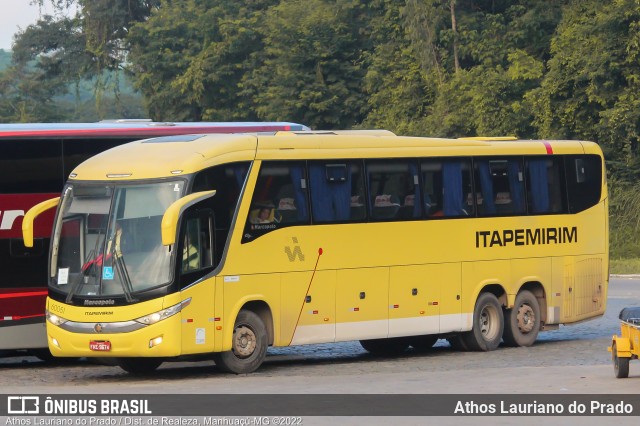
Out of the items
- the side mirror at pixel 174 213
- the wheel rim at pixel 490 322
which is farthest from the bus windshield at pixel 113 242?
the wheel rim at pixel 490 322

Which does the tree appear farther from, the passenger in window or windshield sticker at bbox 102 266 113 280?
windshield sticker at bbox 102 266 113 280

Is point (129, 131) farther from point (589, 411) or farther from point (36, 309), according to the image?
point (589, 411)

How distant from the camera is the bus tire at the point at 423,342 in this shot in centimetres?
2348

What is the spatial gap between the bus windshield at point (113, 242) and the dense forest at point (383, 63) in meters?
28.6

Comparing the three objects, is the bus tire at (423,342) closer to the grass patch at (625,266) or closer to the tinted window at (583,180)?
the tinted window at (583,180)

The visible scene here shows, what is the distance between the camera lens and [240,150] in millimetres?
19859

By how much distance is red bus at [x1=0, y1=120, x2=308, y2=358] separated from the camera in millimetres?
21266

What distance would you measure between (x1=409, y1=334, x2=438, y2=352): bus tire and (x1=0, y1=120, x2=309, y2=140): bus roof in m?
4.14

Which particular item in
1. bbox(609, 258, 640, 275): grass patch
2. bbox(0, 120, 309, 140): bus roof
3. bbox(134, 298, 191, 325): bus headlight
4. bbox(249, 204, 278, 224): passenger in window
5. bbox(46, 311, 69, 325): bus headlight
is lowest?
bbox(609, 258, 640, 275): grass patch

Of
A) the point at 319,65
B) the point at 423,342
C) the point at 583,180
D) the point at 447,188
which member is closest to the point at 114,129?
the point at 447,188

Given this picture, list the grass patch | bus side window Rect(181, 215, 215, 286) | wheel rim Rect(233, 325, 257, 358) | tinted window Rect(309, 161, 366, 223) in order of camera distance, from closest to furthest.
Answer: bus side window Rect(181, 215, 215, 286) → wheel rim Rect(233, 325, 257, 358) → tinted window Rect(309, 161, 366, 223) → the grass patch

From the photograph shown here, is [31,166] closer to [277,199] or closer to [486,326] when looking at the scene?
[277,199]

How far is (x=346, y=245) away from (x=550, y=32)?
3448 cm

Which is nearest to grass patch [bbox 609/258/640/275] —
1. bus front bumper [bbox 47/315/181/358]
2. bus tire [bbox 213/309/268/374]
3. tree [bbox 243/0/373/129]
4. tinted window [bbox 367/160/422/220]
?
tree [bbox 243/0/373/129]
